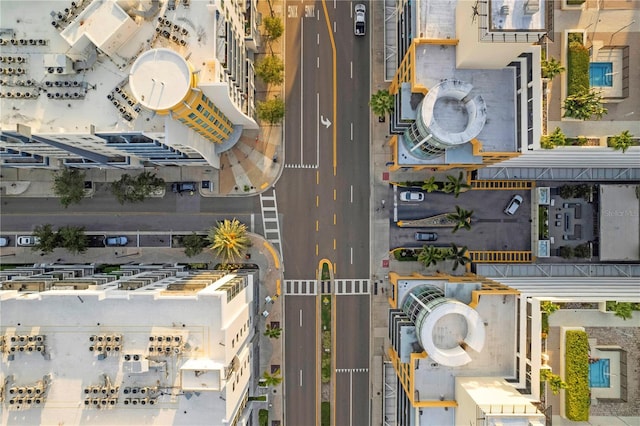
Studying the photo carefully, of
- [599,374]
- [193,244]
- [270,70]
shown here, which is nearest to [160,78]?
[270,70]

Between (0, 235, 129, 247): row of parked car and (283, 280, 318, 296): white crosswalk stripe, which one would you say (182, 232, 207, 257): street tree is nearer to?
(0, 235, 129, 247): row of parked car

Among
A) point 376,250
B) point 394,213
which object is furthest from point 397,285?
point 394,213

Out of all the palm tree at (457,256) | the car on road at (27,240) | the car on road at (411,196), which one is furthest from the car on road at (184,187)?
the palm tree at (457,256)

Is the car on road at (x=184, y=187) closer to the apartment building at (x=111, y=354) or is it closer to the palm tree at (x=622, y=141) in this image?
the apartment building at (x=111, y=354)

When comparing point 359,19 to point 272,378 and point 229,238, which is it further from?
point 272,378

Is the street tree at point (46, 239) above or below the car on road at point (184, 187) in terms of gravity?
below
